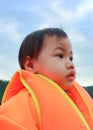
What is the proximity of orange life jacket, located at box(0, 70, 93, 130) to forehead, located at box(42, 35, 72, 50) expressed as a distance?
24 centimetres

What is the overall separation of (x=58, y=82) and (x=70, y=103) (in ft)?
0.63

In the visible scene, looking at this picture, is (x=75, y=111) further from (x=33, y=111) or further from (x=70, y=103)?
(x=33, y=111)

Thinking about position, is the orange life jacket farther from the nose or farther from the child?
the nose

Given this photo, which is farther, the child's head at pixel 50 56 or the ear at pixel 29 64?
the ear at pixel 29 64

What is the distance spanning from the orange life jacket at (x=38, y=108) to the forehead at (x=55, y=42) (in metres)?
0.24

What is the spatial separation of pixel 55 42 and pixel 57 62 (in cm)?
17

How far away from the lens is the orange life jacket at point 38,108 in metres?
2.48

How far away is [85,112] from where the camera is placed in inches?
118

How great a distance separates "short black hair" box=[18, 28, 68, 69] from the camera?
9.64 ft

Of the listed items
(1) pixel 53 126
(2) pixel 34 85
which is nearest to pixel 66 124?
(1) pixel 53 126

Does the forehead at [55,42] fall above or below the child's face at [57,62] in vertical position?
above

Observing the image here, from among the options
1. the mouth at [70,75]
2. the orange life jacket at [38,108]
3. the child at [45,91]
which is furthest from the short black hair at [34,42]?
the mouth at [70,75]

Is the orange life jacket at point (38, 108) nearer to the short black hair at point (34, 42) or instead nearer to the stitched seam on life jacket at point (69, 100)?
the stitched seam on life jacket at point (69, 100)

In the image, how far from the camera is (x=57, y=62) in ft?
9.28
